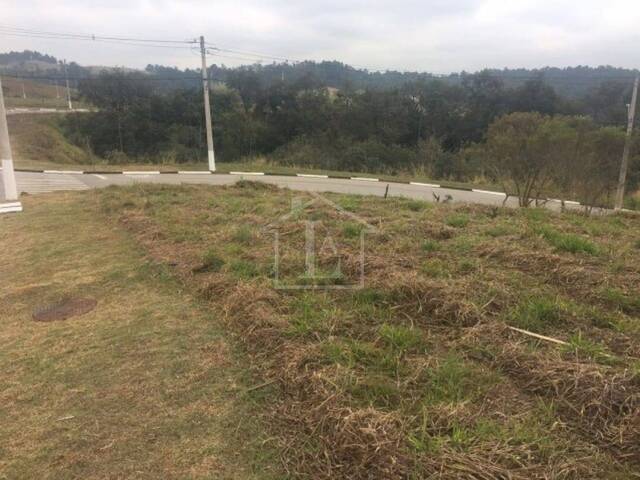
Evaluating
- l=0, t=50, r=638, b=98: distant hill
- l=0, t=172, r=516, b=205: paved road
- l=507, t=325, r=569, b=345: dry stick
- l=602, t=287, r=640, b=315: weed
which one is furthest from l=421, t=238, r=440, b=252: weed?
l=0, t=50, r=638, b=98: distant hill

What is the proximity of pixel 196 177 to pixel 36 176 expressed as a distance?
5.66 metres

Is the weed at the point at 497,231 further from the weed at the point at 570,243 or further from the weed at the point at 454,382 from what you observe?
the weed at the point at 454,382

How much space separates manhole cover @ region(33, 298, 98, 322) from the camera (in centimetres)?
345

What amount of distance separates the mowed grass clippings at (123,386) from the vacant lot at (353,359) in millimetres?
13

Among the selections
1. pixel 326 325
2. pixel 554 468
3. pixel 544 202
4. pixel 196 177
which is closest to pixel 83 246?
pixel 326 325

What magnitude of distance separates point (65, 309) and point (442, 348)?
283 cm

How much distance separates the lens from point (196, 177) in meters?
17.6

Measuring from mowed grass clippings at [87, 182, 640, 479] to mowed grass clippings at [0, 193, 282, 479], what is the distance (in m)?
0.16

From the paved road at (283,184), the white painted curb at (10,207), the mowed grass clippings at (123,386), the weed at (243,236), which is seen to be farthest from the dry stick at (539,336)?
the paved road at (283,184)

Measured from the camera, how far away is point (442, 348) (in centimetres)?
246

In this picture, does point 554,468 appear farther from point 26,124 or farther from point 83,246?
point 26,124

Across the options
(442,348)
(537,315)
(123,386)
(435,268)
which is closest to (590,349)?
(537,315)

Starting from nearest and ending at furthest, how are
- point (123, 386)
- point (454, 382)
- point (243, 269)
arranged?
point (454, 382)
point (123, 386)
point (243, 269)

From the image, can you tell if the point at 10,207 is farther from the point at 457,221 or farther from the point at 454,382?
the point at 454,382
